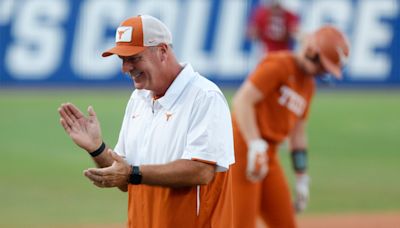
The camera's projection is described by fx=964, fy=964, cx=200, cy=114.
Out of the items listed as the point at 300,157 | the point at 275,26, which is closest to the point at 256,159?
the point at 300,157

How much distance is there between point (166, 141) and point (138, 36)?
0.60 m

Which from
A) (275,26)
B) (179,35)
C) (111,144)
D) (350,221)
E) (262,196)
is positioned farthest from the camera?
(179,35)

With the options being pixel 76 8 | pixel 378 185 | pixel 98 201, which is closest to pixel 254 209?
pixel 98 201

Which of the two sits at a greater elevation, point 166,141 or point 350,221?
point 166,141

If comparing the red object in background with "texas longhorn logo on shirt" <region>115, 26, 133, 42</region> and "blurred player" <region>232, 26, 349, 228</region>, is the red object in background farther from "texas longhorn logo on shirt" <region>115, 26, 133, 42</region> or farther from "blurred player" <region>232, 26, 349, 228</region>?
"texas longhorn logo on shirt" <region>115, 26, 133, 42</region>

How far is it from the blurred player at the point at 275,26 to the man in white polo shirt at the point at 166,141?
12.1 meters

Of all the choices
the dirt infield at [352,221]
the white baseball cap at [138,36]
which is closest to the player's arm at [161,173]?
the white baseball cap at [138,36]

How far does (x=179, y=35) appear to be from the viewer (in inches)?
828

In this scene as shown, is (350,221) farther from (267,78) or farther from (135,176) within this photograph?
(135,176)

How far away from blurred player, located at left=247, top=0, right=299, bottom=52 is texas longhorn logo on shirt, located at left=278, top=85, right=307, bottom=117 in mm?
9263

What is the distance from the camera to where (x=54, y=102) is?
64.6 ft

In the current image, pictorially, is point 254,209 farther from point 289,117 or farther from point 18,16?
point 18,16

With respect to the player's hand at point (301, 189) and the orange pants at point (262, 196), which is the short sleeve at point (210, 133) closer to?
the orange pants at point (262, 196)

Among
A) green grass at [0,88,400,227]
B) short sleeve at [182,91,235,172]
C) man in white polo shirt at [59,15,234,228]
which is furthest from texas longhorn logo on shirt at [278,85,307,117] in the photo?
green grass at [0,88,400,227]
